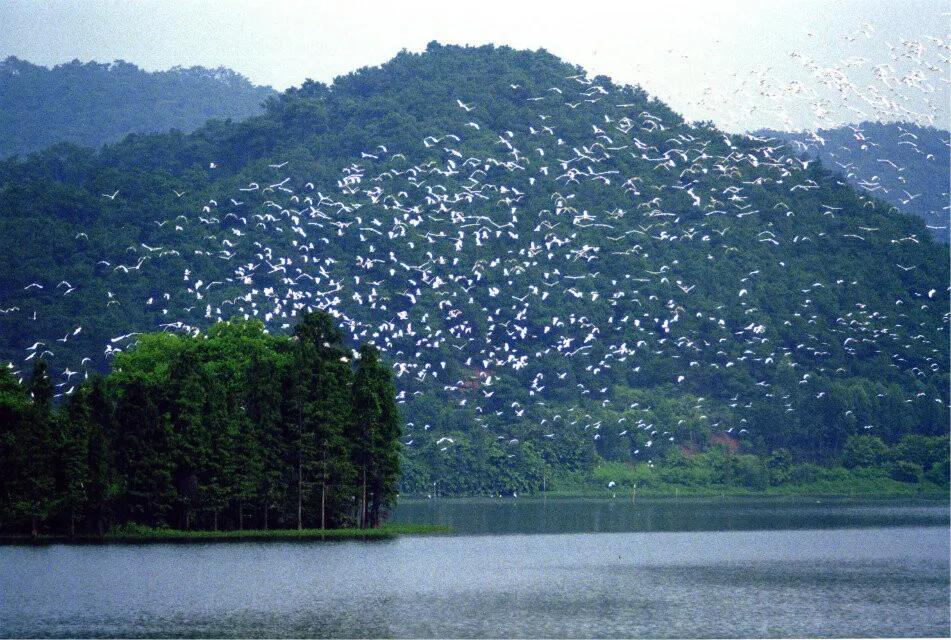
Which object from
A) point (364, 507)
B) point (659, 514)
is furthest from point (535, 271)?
point (364, 507)

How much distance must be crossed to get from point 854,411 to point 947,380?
59.9 feet

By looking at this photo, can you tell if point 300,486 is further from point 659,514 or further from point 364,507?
point 659,514

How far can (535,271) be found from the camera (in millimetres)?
168125

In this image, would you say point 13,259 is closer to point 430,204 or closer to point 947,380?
point 430,204

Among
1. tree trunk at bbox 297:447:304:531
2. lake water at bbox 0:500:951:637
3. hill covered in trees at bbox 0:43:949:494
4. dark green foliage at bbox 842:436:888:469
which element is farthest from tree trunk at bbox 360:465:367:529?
dark green foliage at bbox 842:436:888:469

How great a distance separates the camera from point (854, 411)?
151 metres

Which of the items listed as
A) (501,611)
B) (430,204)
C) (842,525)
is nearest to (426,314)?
(430,204)

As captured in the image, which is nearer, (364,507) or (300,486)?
(300,486)

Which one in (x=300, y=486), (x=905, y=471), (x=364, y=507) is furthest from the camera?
(x=905, y=471)

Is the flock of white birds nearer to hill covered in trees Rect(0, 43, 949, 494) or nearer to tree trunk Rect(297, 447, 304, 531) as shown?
hill covered in trees Rect(0, 43, 949, 494)

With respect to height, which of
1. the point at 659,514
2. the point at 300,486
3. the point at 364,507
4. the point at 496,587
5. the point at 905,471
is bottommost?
the point at 496,587

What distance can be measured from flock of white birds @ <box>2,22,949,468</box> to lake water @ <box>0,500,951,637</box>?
66.0m

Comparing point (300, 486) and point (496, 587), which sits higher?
point (300, 486)

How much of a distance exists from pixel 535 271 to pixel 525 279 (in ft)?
4.94
